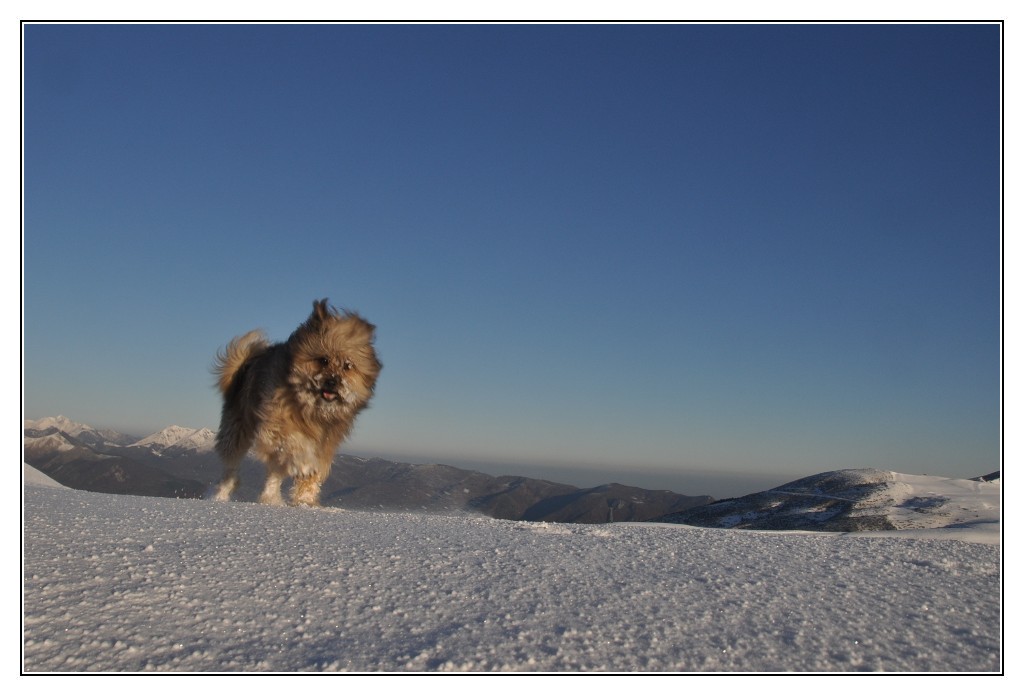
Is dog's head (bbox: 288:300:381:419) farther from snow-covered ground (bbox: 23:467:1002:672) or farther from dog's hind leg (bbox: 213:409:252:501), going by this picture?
snow-covered ground (bbox: 23:467:1002:672)

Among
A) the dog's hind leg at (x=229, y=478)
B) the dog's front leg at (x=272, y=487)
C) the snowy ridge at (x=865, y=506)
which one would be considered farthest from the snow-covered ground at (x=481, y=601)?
the dog's hind leg at (x=229, y=478)

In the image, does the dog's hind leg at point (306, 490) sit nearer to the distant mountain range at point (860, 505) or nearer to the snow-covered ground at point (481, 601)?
the snow-covered ground at point (481, 601)

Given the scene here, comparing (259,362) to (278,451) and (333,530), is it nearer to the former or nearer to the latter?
(278,451)

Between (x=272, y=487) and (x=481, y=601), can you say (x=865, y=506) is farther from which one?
(x=272, y=487)

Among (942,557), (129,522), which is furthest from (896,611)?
(129,522)

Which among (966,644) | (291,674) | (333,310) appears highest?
(333,310)

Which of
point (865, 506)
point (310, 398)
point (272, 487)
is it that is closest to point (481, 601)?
point (310, 398)
